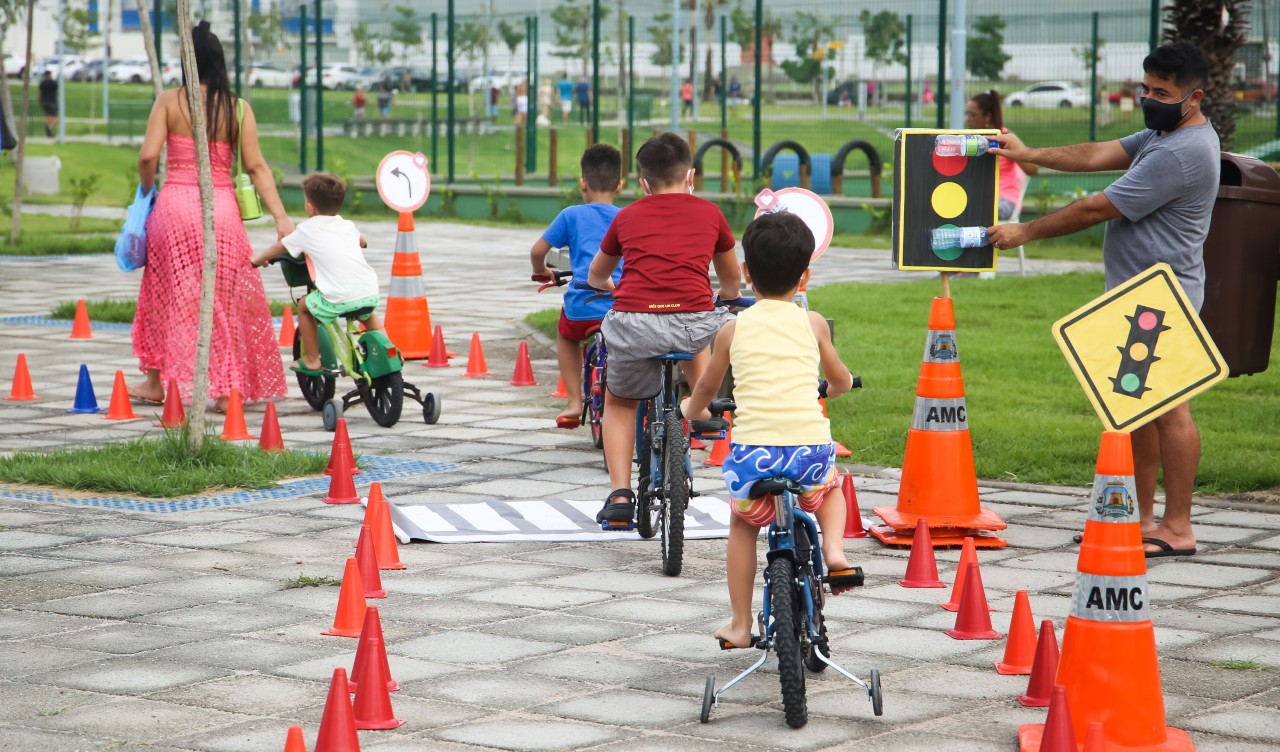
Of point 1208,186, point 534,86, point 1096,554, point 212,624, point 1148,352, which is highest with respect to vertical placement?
point 534,86

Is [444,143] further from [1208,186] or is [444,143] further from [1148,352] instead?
[1148,352]

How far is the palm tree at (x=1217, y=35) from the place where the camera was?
1845 cm

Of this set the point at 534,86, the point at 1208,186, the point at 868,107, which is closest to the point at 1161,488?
the point at 1208,186

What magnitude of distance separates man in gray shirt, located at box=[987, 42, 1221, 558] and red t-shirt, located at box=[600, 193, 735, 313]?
120 centimetres

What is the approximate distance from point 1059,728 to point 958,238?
3131 mm

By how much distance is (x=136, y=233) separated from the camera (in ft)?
32.0

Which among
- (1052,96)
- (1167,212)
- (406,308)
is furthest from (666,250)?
(1052,96)

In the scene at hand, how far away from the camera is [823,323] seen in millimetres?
5078

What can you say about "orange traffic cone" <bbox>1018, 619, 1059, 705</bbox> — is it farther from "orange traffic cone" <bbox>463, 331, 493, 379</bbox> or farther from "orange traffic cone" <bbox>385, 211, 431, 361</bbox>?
"orange traffic cone" <bbox>385, 211, 431, 361</bbox>

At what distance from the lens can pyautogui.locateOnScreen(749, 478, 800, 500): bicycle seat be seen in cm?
471

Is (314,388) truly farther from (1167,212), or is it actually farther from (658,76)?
(658,76)

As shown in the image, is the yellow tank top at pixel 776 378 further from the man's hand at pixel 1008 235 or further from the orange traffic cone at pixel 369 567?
the man's hand at pixel 1008 235

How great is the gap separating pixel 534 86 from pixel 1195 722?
920 inches

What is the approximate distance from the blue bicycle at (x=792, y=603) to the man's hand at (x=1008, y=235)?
2.09 metres
